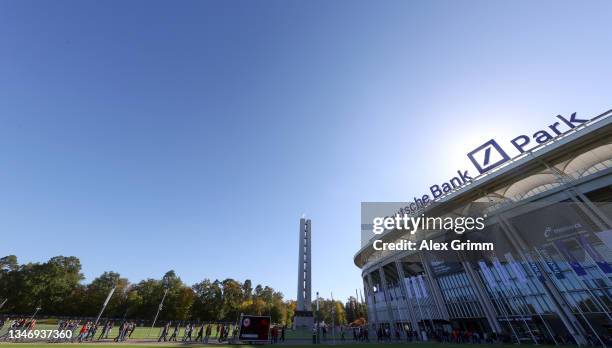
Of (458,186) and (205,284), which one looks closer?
(458,186)

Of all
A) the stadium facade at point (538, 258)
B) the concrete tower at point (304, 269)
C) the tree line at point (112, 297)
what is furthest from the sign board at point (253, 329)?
the tree line at point (112, 297)

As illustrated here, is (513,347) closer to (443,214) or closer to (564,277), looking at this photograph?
(564,277)

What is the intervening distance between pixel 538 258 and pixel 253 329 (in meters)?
35.5

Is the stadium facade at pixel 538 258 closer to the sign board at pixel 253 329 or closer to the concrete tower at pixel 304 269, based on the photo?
the sign board at pixel 253 329

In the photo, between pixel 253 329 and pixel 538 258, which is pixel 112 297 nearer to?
pixel 253 329

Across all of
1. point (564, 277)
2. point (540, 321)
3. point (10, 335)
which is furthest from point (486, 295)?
point (10, 335)

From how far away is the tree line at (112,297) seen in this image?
60.9 metres

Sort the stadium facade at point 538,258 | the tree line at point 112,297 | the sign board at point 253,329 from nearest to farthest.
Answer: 1. the sign board at point 253,329
2. the stadium facade at point 538,258
3. the tree line at point 112,297

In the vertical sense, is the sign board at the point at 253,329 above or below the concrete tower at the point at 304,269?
below

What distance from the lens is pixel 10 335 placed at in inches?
920

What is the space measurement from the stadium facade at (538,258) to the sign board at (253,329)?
92.6ft

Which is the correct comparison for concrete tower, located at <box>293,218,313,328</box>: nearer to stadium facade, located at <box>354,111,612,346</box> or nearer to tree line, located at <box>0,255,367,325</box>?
tree line, located at <box>0,255,367,325</box>

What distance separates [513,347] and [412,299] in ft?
72.5

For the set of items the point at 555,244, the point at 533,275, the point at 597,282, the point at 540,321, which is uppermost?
the point at 555,244
